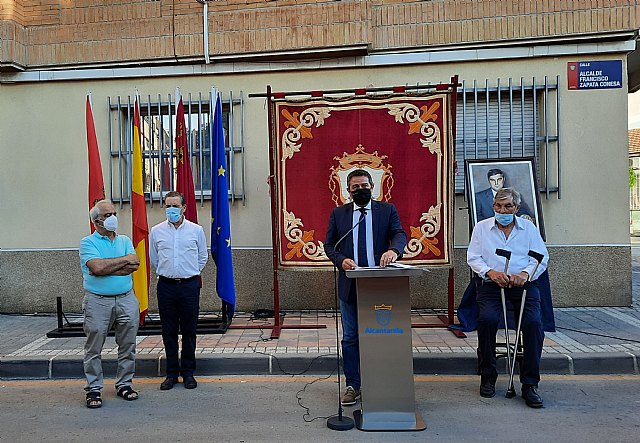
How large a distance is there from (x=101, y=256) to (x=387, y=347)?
2593mm

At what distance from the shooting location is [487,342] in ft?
16.6

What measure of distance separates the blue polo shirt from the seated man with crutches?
10.3 feet

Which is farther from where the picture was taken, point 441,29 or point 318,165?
point 441,29

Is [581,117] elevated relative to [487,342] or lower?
elevated

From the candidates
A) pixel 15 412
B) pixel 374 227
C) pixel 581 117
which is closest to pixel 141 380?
pixel 15 412

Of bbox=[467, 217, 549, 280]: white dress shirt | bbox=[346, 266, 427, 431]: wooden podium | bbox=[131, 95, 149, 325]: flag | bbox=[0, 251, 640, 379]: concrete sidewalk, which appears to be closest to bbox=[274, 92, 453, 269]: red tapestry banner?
bbox=[0, 251, 640, 379]: concrete sidewalk

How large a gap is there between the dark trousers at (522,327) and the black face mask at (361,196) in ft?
4.67

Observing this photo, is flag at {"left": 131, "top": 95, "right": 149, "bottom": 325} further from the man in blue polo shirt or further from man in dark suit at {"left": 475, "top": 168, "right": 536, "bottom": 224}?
man in dark suit at {"left": 475, "top": 168, "right": 536, "bottom": 224}

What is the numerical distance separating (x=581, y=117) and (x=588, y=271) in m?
2.20

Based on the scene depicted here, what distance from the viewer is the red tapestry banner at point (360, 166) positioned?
7.04 m

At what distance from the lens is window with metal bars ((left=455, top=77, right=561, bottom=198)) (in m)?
8.24

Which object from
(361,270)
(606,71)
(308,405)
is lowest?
(308,405)

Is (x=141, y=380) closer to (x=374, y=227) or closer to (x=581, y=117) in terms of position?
(x=374, y=227)

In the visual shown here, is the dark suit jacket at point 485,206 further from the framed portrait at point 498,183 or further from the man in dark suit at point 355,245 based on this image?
the man in dark suit at point 355,245
